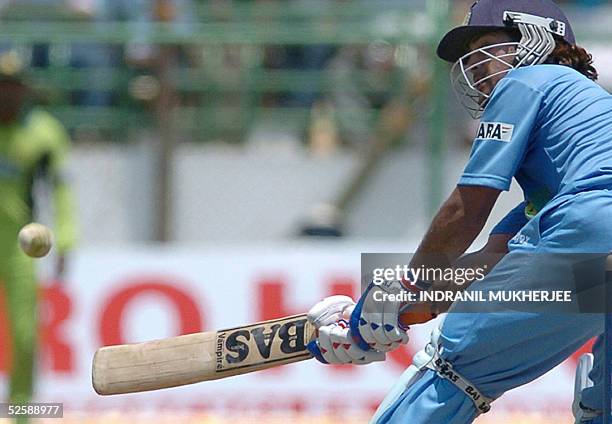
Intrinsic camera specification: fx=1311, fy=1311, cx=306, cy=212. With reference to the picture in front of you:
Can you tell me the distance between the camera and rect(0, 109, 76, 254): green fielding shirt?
→ 22.2ft

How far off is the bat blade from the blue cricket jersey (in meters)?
0.77

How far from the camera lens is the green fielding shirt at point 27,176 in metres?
6.78

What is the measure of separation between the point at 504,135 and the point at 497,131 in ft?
0.07

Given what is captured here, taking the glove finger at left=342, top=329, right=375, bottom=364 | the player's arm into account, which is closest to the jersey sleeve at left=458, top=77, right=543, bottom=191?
the player's arm

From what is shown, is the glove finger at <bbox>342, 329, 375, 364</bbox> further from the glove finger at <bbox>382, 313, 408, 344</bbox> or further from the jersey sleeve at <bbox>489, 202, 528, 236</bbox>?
the jersey sleeve at <bbox>489, 202, 528, 236</bbox>

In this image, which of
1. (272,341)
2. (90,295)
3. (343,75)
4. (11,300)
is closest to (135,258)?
(90,295)

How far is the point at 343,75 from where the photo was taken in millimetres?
9359

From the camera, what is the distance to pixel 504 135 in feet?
11.6

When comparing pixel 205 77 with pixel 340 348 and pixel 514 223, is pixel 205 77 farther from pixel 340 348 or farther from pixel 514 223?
pixel 340 348

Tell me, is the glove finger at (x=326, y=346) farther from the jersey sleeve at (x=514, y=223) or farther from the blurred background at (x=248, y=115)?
the blurred background at (x=248, y=115)

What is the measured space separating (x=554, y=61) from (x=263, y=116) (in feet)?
19.0

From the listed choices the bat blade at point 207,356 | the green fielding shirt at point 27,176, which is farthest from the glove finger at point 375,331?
the green fielding shirt at point 27,176

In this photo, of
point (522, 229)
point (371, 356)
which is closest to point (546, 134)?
point (522, 229)

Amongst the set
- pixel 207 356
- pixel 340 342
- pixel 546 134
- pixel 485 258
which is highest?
pixel 546 134
